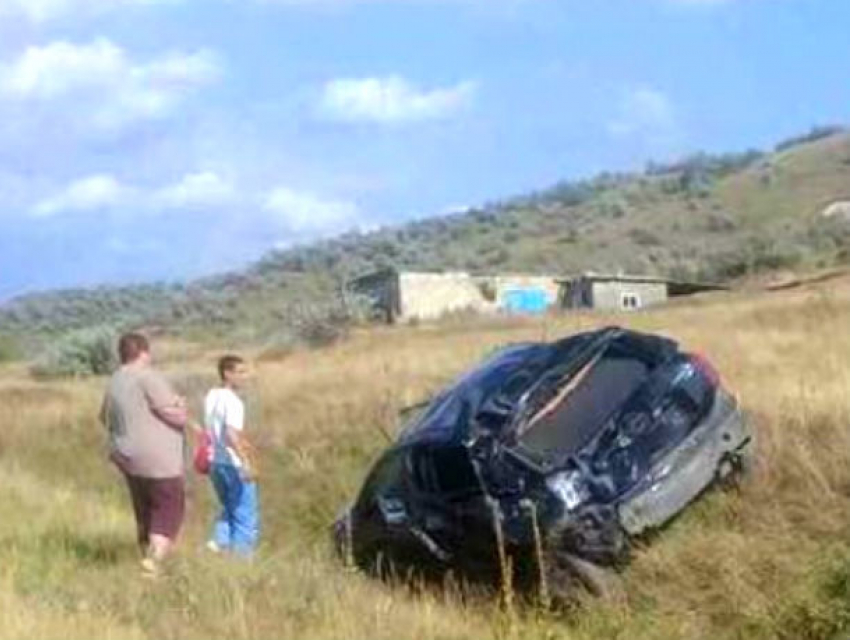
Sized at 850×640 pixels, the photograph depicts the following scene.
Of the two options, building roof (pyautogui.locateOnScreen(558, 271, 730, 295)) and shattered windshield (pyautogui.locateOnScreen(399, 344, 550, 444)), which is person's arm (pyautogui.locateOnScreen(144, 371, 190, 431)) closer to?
shattered windshield (pyautogui.locateOnScreen(399, 344, 550, 444))

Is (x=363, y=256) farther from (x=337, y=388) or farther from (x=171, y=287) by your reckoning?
(x=337, y=388)

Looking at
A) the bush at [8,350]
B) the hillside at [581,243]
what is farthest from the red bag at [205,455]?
the bush at [8,350]

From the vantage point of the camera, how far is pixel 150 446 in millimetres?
13234

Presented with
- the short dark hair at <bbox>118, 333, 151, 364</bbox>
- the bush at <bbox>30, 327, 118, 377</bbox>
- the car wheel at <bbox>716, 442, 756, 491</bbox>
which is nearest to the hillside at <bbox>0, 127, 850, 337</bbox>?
the bush at <bbox>30, 327, 118, 377</bbox>

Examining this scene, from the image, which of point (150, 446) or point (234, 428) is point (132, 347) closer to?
point (150, 446)

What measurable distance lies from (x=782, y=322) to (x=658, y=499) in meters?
16.6

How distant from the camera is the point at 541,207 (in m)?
110

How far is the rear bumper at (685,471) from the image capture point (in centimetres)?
1224

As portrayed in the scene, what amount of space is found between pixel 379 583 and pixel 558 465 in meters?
1.41

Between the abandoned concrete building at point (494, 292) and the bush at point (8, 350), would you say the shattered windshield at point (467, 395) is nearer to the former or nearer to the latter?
the abandoned concrete building at point (494, 292)

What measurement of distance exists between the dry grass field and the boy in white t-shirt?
337mm

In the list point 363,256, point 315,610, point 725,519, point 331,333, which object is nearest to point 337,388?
point 725,519

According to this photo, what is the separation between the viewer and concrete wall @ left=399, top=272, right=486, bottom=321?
66.0 m

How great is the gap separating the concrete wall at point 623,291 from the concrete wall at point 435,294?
13.7ft
